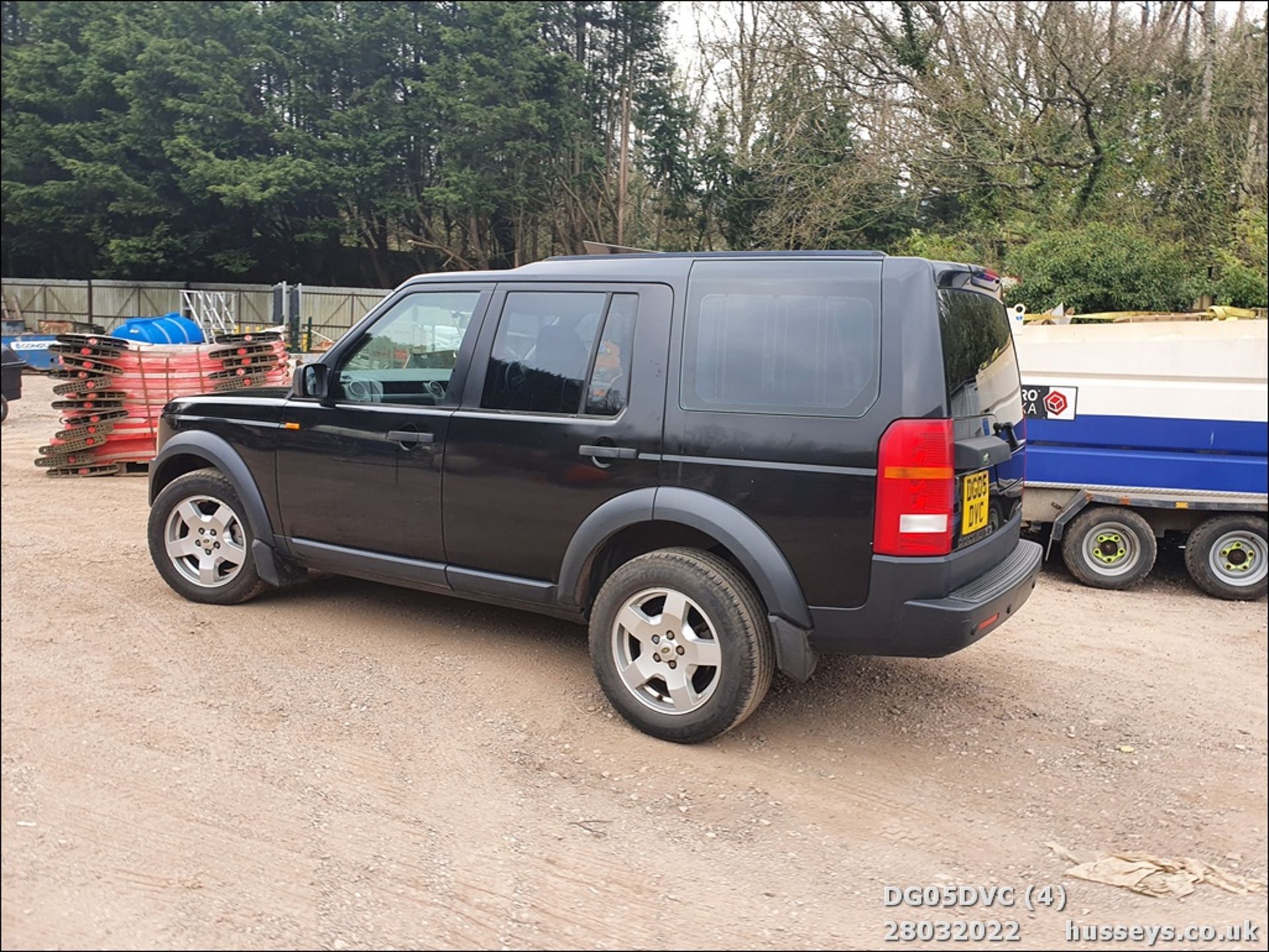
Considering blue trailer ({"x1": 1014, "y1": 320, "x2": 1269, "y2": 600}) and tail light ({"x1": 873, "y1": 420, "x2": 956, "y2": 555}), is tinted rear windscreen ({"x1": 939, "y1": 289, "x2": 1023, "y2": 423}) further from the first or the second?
blue trailer ({"x1": 1014, "y1": 320, "x2": 1269, "y2": 600})

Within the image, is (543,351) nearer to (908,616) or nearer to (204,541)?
(908,616)

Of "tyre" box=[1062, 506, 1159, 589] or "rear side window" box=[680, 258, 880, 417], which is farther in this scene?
"tyre" box=[1062, 506, 1159, 589]

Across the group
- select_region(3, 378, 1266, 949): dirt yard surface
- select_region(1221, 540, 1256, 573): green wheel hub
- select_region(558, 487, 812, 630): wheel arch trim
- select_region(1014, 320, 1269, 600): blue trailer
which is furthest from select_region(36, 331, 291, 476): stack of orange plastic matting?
select_region(1221, 540, 1256, 573): green wheel hub

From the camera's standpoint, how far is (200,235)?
20.9 metres

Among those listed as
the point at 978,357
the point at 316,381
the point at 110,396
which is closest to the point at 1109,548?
the point at 978,357

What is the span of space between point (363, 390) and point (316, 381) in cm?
26

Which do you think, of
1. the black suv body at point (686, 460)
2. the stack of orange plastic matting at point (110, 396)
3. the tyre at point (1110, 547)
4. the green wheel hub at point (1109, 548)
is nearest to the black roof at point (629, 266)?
the black suv body at point (686, 460)

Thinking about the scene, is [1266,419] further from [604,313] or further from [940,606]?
[604,313]

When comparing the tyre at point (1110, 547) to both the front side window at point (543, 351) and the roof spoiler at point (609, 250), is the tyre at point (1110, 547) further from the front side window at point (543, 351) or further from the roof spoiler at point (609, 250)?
the front side window at point (543, 351)

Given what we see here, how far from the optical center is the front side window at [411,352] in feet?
17.0

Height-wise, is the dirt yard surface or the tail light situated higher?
the tail light

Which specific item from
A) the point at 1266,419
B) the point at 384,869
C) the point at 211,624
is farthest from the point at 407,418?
the point at 1266,419

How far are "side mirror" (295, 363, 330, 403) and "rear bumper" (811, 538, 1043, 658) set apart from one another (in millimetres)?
2920

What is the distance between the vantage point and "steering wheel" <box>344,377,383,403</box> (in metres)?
5.40
